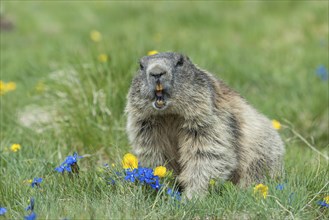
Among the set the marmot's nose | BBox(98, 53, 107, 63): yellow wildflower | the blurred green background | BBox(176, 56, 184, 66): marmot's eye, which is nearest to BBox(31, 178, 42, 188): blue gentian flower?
the marmot's nose

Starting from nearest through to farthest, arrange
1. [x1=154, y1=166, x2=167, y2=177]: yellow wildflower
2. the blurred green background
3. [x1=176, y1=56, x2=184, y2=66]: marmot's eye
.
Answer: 1. [x1=154, y1=166, x2=167, y2=177]: yellow wildflower
2. [x1=176, y1=56, x2=184, y2=66]: marmot's eye
3. the blurred green background

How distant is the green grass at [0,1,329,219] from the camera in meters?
3.75

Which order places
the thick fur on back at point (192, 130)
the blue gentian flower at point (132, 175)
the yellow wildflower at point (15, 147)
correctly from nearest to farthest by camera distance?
the blue gentian flower at point (132, 175), the thick fur on back at point (192, 130), the yellow wildflower at point (15, 147)

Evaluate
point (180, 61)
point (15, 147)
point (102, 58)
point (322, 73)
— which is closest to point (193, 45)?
point (322, 73)

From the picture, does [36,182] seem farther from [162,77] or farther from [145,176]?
[162,77]

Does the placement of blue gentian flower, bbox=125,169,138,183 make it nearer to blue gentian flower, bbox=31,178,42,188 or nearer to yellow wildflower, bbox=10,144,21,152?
blue gentian flower, bbox=31,178,42,188

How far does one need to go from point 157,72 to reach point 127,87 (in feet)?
6.41

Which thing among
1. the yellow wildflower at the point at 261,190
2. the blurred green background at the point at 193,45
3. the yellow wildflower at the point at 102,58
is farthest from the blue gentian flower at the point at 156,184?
the yellow wildflower at the point at 102,58

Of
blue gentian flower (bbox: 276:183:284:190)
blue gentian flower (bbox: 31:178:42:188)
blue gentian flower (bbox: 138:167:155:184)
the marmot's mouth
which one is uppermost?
the marmot's mouth

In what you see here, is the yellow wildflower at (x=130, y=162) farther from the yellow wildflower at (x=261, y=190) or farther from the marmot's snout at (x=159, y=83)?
the yellow wildflower at (x=261, y=190)

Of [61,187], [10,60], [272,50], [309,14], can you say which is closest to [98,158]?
[61,187]

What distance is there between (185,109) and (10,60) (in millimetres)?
4644

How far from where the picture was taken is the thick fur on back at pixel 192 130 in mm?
4094

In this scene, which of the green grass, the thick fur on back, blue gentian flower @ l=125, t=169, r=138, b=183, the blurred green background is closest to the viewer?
the green grass
